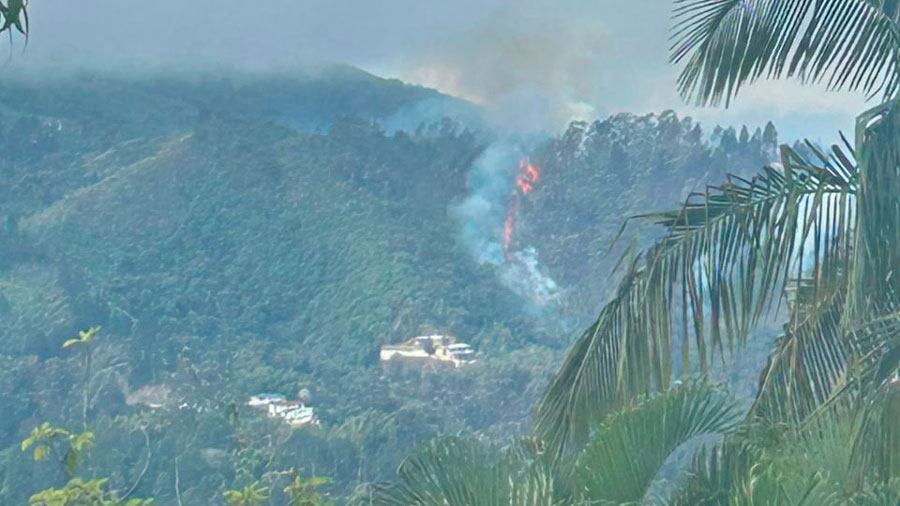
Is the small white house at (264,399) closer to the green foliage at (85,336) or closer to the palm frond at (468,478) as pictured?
the green foliage at (85,336)

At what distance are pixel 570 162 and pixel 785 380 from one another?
187 ft

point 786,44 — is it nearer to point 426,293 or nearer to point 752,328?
point 752,328

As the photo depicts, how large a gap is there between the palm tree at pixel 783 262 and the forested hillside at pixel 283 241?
1411 inches

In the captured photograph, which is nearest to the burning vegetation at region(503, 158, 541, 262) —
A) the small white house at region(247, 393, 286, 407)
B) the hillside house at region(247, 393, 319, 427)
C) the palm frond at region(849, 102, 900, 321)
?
the small white house at region(247, 393, 286, 407)

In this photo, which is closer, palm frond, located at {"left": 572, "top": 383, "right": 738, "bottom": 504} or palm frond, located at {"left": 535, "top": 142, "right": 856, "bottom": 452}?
palm frond, located at {"left": 572, "top": 383, "right": 738, "bottom": 504}

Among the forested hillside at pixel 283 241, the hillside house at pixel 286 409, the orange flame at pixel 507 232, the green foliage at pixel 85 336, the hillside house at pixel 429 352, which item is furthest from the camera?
the orange flame at pixel 507 232

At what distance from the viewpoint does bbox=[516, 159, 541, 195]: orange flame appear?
64062mm

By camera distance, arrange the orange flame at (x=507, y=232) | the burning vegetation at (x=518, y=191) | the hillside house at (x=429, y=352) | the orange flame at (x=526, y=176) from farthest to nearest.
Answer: the orange flame at (x=526, y=176)
the burning vegetation at (x=518, y=191)
the orange flame at (x=507, y=232)
the hillside house at (x=429, y=352)

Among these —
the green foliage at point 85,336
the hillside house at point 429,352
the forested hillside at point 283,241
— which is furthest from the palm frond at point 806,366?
the hillside house at point 429,352

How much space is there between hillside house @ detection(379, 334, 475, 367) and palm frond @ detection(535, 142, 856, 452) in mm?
45606

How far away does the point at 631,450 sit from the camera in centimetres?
392

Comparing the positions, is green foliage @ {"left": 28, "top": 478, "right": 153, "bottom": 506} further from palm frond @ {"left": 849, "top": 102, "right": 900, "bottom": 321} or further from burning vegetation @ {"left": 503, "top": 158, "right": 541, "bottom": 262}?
burning vegetation @ {"left": 503, "top": 158, "right": 541, "bottom": 262}

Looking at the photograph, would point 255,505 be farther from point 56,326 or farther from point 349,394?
point 56,326

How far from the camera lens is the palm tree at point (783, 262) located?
3992mm
